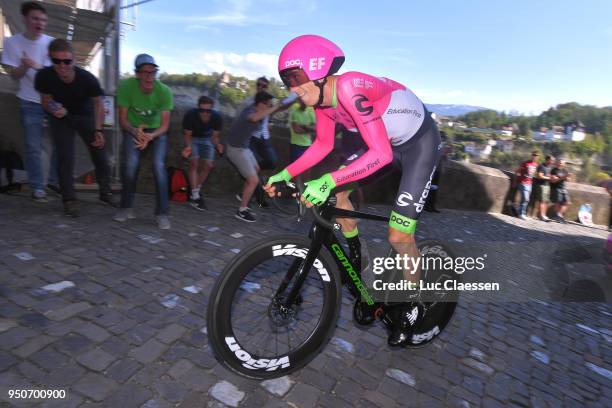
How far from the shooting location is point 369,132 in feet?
8.19

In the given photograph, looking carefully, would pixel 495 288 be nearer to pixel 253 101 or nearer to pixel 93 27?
pixel 253 101

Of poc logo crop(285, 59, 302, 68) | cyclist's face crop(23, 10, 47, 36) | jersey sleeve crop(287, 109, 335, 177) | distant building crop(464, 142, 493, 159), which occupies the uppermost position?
cyclist's face crop(23, 10, 47, 36)

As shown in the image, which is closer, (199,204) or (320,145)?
(320,145)

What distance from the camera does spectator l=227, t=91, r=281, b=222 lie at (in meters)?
6.37

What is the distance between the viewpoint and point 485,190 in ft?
39.2

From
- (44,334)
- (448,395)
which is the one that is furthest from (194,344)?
(448,395)

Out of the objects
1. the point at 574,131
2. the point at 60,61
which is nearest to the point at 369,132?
the point at 60,61

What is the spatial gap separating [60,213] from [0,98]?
238 cm

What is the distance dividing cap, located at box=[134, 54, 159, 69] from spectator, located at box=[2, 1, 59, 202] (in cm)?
153

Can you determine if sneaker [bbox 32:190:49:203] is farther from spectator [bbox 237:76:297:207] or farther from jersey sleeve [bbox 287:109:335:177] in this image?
jersey sleeve [bbox 287:109:335:177]

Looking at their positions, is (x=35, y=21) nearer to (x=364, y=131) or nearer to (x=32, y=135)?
(x=32, y=135)

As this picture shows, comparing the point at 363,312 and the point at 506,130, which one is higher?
the point at 506,130

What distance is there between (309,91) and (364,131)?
429 millimetres

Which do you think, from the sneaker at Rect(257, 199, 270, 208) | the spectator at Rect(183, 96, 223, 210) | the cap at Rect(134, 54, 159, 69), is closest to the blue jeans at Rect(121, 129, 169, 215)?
the cap at Rect(134, 54, 159, 69)
